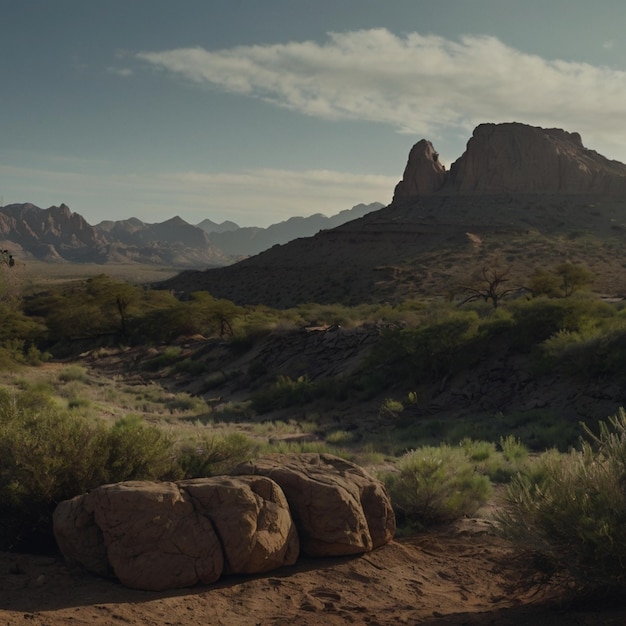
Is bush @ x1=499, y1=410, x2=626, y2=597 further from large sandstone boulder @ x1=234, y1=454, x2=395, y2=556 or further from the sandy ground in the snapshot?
large sandstone boulder @ x1=234, y1=454, x2=395, y2=556

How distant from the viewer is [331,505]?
6574 mm

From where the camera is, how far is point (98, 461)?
676cm

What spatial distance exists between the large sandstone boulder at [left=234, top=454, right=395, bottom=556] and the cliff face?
3974 inches

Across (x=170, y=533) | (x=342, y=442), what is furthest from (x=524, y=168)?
(x=170, y=533)

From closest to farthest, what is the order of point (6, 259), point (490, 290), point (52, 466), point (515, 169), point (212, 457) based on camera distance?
point (52, 466) < point (212, 457) < point (490, 290) < point (6, 259) < point (515, 169)

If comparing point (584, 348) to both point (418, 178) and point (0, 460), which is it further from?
point (418, 178)

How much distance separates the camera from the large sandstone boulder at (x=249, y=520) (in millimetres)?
5859

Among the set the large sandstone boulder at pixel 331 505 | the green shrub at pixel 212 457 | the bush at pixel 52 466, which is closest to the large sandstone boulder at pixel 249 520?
the large sandstone boulder at pixel 331 505

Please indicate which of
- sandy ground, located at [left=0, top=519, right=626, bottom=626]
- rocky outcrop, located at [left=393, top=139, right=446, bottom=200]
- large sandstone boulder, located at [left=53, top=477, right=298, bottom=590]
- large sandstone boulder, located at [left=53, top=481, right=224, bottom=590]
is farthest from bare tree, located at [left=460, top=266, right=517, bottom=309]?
rocky outcrop, located at [left=393, top=139, right=446, bottom=200]

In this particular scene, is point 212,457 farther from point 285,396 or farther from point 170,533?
point 285,396

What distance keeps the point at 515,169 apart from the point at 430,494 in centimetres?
10404

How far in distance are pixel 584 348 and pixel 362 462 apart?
8.79m

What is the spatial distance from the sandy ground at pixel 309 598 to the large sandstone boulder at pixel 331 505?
0.65 ft

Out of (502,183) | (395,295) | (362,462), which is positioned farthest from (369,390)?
(502,183)
